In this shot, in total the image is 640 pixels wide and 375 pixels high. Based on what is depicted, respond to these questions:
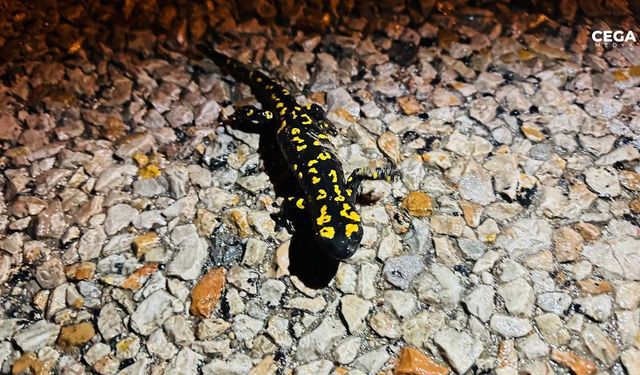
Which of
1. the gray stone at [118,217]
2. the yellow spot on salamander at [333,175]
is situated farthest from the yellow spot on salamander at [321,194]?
the gray stone at [118,217]

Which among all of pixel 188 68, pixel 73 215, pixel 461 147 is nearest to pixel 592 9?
pixel 461 147

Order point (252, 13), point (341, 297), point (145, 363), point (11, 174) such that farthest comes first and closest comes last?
point (252, 13) → point (11, 174) → point (341, 297) → point (145, 363)

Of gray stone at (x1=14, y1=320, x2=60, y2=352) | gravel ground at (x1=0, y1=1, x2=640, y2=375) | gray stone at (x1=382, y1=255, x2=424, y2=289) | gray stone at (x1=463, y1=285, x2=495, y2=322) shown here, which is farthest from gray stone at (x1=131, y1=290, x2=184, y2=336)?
gray stone at (x1=463, y1=285, x2=495, y2=322)

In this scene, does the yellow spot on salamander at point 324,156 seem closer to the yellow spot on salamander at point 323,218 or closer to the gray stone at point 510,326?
the yellow spot on salamander at point 323,218

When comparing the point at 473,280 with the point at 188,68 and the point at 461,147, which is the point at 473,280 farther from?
the point at 188,68

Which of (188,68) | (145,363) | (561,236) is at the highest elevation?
(188,68)

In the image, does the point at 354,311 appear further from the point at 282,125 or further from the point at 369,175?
the point at 282,125
